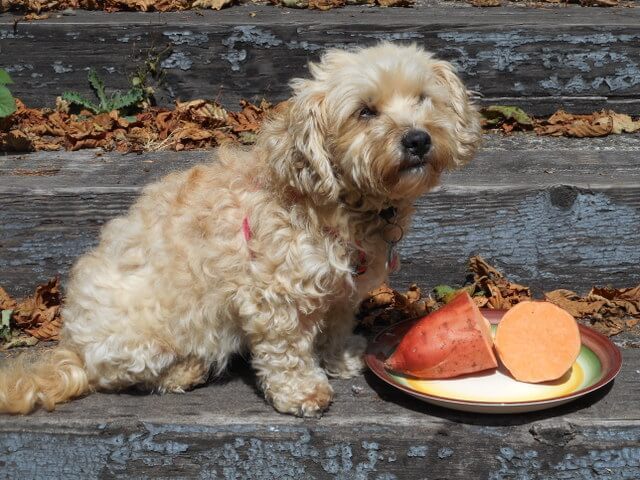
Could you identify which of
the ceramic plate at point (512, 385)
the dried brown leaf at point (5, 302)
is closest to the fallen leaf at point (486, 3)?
the ceramic plate at point (512, 385)

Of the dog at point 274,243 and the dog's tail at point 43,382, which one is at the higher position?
the dog at point 274,243

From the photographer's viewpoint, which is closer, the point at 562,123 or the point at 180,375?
the point at 180,375

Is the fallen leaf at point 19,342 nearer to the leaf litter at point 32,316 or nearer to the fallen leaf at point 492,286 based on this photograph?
the leaf litter at point 32,316

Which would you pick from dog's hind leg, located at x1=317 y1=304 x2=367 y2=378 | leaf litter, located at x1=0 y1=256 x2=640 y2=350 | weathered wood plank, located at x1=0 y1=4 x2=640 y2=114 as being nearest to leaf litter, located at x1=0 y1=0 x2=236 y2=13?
weathered wood plank, located at x1=0 y1=4 x2=640 y2=114

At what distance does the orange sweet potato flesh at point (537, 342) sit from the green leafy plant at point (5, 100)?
3.07m

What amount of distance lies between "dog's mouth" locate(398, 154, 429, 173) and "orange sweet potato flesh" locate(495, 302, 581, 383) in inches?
33.5

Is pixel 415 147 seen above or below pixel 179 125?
above

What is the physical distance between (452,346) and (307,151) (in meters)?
1.03

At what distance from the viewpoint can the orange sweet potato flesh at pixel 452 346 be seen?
3.48m

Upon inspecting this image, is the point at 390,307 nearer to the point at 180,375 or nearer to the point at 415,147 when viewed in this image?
the point at 180,375

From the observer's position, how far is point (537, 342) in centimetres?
354

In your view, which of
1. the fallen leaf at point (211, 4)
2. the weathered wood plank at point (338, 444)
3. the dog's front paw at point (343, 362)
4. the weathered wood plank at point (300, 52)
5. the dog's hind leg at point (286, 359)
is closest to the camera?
the weathered wood plank at point (338, 444)

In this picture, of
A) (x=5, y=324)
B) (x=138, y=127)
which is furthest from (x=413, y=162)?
(x=138, y=127)

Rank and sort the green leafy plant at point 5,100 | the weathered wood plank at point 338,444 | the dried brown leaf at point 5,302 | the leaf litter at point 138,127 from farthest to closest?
the leaf litter at point 138,127 < the green leafy plant at point 5,100 < the dried brown leaf at point 5,302 < the weathered wood plank at point 338,444
